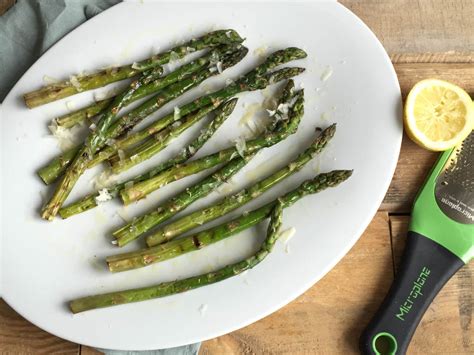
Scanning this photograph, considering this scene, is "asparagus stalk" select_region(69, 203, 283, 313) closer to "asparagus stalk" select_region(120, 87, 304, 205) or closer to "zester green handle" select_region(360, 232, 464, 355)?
"asparagus stalk" select_region(120, 87, 304, 205)

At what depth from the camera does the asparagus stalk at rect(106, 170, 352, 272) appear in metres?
2.83

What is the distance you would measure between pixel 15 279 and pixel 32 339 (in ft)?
0.95

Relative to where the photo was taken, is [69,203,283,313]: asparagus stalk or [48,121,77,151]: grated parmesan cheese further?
[48,121,77,151]: grated parmesan cheese

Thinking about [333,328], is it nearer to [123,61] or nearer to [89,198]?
[89,198]

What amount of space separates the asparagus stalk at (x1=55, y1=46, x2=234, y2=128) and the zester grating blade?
1170 millimetres

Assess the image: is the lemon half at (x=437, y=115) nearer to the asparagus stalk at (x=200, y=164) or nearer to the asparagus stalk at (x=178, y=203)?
the asparagus stalk at (x=200, y=164)

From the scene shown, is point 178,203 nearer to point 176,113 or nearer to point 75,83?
point 176,113

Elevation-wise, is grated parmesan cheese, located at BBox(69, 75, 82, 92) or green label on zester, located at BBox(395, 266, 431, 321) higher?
grated parmesan cheese, located at BBox(69, 75, 82, 92)

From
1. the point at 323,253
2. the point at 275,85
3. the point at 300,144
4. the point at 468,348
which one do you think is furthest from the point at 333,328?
the point at 275,85

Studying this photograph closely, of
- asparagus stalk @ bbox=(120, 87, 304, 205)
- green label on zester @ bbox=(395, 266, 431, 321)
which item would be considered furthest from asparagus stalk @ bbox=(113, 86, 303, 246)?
green label on zester @ bbox=(395, 266, 431, 321)

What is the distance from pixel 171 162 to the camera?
2.93 meters

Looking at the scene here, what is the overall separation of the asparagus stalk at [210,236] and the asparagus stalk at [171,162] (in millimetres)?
267

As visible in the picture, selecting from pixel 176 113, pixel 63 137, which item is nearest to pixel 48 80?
pixel 63 137

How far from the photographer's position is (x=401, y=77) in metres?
3.17
